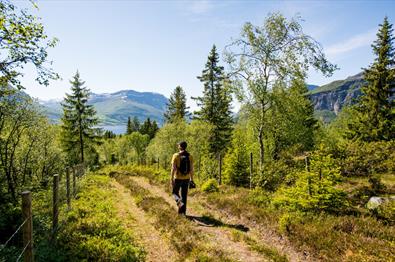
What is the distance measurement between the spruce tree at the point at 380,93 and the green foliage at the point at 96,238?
2748 cm

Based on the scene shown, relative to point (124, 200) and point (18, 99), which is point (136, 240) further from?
point (18, 99)

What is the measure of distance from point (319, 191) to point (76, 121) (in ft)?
123

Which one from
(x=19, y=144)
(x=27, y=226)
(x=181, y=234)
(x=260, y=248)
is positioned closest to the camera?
(x=27, y=226)

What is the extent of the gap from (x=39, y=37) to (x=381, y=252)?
42.7 feet

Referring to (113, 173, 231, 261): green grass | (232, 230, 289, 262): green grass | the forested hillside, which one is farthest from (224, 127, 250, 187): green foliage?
(232, 230, 289, 262): green grass

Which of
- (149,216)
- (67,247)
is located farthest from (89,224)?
(149,216)

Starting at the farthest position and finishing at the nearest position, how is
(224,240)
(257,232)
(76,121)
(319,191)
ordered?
(76,121) < (319,191) < (257,232) < (224,240)

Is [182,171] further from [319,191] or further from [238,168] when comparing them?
[238,168]

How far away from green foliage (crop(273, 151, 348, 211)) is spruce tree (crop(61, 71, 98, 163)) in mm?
35494

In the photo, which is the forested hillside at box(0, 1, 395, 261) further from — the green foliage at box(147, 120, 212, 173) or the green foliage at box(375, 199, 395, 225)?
the green foliage at box(147, 120, 212, 173)

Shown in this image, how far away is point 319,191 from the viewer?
9.72 metres

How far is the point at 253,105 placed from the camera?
1623cm

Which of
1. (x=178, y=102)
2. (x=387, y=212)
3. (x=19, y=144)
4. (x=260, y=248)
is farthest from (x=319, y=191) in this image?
A: (x=178, y=102)

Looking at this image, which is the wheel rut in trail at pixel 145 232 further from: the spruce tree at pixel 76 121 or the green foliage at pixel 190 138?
the spruce tree at pixel 76 121
